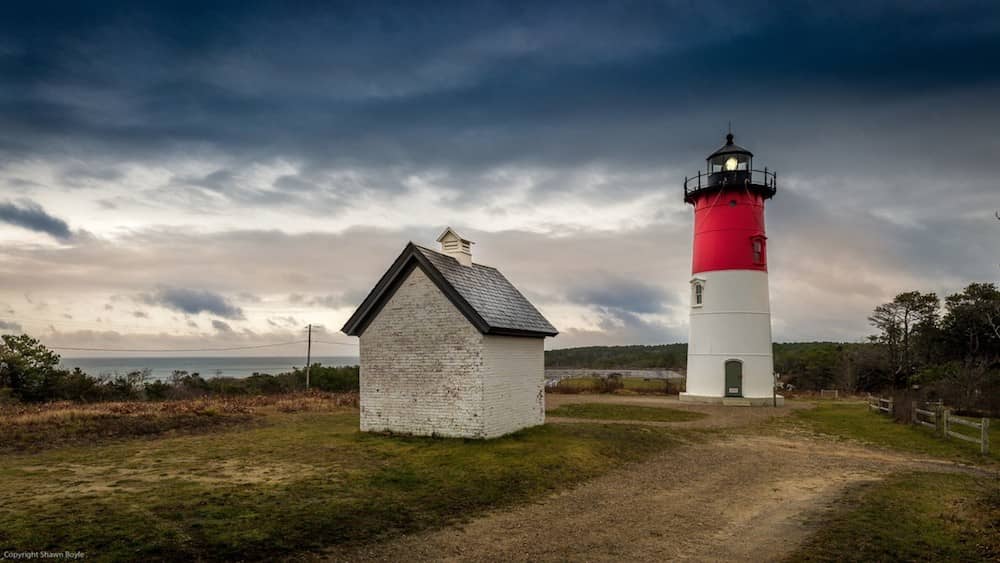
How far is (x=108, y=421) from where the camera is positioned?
20.4 metres

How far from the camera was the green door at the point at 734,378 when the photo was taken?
32.1 metres

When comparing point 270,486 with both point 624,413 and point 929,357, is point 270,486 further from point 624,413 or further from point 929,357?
point 929,357

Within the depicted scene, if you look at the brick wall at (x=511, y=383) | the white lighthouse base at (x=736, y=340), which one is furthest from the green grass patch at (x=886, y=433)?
the brick wall at (x=511, y=383)

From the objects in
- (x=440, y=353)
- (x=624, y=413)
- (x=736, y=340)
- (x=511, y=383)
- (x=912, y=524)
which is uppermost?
(x=736, y=340)

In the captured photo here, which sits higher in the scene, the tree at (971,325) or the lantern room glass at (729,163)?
the lantern room glass at (729,163)

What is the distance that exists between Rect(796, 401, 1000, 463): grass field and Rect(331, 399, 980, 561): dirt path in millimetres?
2128

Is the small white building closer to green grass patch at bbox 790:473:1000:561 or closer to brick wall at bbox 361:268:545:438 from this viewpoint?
brick wall at bbox 361:268:545:438

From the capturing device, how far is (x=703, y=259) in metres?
33.6

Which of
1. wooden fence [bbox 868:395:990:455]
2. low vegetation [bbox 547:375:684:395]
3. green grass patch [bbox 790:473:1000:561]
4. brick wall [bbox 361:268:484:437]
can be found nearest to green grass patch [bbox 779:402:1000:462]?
wooden fence [bbox 868:395:990:455]

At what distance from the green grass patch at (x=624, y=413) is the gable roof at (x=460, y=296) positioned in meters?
7.81

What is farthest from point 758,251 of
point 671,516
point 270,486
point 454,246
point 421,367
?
point 270,486

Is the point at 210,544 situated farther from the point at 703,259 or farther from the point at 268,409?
the point at 703,259

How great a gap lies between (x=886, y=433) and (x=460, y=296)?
16.3 m

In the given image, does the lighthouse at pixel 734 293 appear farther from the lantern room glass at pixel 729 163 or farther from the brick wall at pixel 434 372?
the brick wall at pixel 434 372
